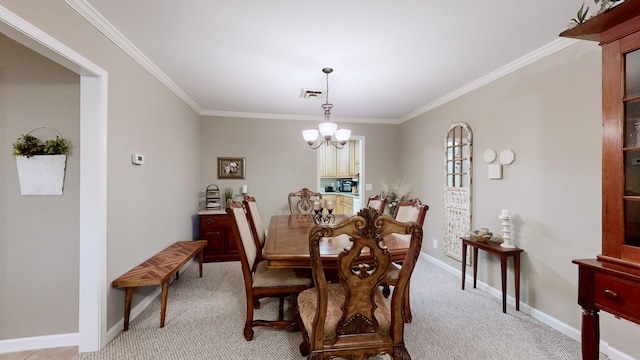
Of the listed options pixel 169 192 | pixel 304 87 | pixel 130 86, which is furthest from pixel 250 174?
pixel 130 86

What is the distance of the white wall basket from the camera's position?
196 centimetres

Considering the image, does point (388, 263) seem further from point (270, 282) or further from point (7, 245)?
point (7, 245)

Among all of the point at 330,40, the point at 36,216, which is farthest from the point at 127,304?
the point at 330,40

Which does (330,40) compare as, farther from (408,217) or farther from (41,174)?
(41,174)

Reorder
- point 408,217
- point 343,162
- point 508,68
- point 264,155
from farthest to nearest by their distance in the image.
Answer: point 343,162
point 264,155
point 508,68
point 408,217

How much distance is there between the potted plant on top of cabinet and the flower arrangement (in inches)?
165

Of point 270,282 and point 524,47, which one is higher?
point 524,47

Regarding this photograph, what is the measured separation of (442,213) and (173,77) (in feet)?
12.8

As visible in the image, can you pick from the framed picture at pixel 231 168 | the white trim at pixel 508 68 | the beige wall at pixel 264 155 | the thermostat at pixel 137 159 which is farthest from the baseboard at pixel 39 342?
the white trim at pixel 508 68

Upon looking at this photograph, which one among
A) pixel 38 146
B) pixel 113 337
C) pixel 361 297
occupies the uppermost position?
pixel 38 146

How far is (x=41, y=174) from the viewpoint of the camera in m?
1.99

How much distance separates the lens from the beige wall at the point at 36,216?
1.97 metres

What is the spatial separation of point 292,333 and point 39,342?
1891mm

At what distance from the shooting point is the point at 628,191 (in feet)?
4.33
